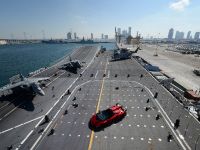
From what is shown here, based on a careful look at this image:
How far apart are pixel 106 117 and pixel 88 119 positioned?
4.71 m

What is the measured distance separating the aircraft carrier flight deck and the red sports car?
106 cm

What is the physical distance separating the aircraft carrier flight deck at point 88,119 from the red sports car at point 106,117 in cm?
106

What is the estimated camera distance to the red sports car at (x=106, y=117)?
34906 millimetres

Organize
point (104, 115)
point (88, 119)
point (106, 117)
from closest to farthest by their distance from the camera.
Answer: point (106, 117)
point (104, 115)
point (88, 119)

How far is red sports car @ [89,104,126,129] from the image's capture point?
3491cm

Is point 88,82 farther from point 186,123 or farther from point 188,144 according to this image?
point 188,144

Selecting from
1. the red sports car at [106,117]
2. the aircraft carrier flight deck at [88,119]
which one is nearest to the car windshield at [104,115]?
the red sports car at [106,117]

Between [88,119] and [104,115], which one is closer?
[104,115]

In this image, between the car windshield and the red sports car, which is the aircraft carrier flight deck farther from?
the car windshield

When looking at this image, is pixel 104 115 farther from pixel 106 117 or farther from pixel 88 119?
pixel 88 119

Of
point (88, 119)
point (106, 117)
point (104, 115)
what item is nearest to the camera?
point (106, 117)

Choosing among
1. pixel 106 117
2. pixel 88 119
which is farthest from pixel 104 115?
pixel 88 119

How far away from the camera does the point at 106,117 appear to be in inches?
1421

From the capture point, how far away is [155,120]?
124 ft
